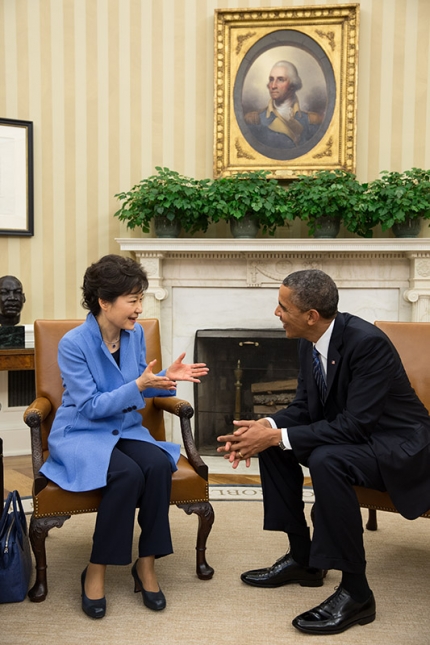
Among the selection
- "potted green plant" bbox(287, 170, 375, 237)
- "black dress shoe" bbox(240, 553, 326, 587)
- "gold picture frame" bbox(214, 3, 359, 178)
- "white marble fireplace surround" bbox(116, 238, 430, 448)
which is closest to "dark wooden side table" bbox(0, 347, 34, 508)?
"white marble fireplace surround" bbox(116, 238, 430, 448)

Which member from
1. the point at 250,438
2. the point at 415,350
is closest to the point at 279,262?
the point at 415,350

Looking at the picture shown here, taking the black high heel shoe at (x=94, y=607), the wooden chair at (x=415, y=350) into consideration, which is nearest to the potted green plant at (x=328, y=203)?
the wooden chair at (x=415, y=350)

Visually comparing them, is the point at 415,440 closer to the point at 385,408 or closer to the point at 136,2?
the point at 385,408

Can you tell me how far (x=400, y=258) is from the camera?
463cm

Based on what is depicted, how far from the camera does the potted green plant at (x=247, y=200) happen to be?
14.5 feet

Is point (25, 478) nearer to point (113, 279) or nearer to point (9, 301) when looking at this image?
point (9, 301)

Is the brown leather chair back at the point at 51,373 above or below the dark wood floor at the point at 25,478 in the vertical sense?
above

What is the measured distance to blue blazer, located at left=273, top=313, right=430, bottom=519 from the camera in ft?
7.43

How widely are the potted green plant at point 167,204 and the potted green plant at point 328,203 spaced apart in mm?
659

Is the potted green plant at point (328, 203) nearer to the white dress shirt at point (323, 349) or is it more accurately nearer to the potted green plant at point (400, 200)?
the potted green plant at point (400, 200)

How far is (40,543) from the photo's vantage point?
7.72 ft

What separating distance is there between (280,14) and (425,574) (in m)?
3.90

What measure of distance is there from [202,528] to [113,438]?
20.8 inches

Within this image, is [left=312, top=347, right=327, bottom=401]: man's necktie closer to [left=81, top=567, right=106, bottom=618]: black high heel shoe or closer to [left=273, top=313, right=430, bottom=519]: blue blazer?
[left=273, top=313, right=430, bottom=519]: blue blazer
